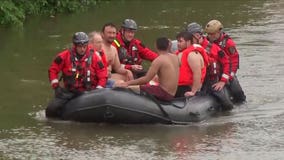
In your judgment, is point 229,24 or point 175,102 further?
point 229,24

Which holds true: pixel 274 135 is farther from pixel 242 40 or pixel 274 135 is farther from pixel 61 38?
pixel 61 38

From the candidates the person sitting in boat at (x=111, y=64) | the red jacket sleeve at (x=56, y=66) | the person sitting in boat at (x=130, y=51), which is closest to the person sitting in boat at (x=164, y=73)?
the person sitting in boat at (x=111, y=64)

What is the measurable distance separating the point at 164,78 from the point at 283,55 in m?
6.72

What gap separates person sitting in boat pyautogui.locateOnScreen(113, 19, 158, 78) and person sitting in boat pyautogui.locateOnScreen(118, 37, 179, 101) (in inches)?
52.2

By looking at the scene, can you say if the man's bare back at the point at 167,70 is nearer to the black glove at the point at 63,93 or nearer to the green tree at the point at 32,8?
the black glove at the point at 63,93

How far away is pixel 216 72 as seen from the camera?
11.8 meters

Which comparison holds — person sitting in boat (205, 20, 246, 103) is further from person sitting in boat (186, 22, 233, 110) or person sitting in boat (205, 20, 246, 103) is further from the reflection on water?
the reflection on water

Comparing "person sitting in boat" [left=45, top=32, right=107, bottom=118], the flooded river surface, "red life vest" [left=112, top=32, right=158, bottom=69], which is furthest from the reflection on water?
"red life vest" [left=112, top=32, right=158, bottom=69]

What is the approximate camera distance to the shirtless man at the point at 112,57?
11711 mm

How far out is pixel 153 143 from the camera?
9.91 metres

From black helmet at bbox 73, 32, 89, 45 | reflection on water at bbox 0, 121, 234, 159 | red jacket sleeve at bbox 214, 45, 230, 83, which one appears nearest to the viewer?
reflection on water at bbox 0, 121, 234, 159

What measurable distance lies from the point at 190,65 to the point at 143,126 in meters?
1.14

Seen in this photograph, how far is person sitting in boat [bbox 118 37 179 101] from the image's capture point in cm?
1080

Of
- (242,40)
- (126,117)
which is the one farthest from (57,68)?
(242,40)
